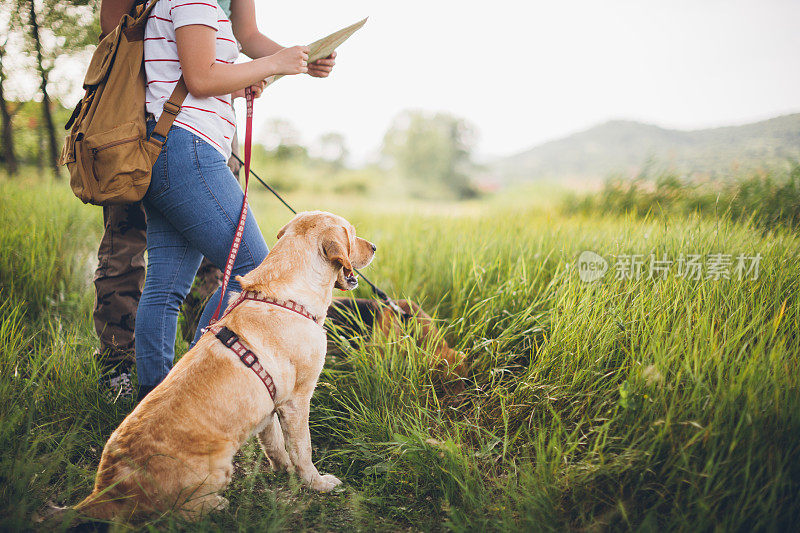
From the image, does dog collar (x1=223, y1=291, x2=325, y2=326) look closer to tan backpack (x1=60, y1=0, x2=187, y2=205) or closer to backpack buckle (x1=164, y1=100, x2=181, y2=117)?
tan backpack (x1=60, y1=0, x2=187, y2=205)

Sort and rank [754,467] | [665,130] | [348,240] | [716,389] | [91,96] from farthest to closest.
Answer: [665,130] < [348,240] < [91,96] < [716,389] < [754,467]

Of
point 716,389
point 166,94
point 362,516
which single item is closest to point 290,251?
point 166,94

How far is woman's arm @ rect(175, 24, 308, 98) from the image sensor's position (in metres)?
1.85

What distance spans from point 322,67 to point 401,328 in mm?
1745

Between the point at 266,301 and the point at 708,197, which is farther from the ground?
the point at 708,197

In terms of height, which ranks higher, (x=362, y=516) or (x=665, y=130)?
(x=665, y=130)

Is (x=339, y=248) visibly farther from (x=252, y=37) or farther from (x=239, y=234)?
(x=252, y=37)

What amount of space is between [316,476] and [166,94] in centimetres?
207

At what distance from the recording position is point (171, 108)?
1932 mm

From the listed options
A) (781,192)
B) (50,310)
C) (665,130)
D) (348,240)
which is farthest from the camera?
(665,130)

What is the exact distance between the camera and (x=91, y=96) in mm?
2055

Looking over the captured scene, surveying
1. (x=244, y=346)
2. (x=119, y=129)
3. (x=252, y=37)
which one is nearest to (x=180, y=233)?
(x=119, y=129)

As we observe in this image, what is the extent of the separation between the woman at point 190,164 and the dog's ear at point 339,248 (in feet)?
1.23

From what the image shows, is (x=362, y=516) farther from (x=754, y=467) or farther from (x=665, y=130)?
(x=665, y=130)
